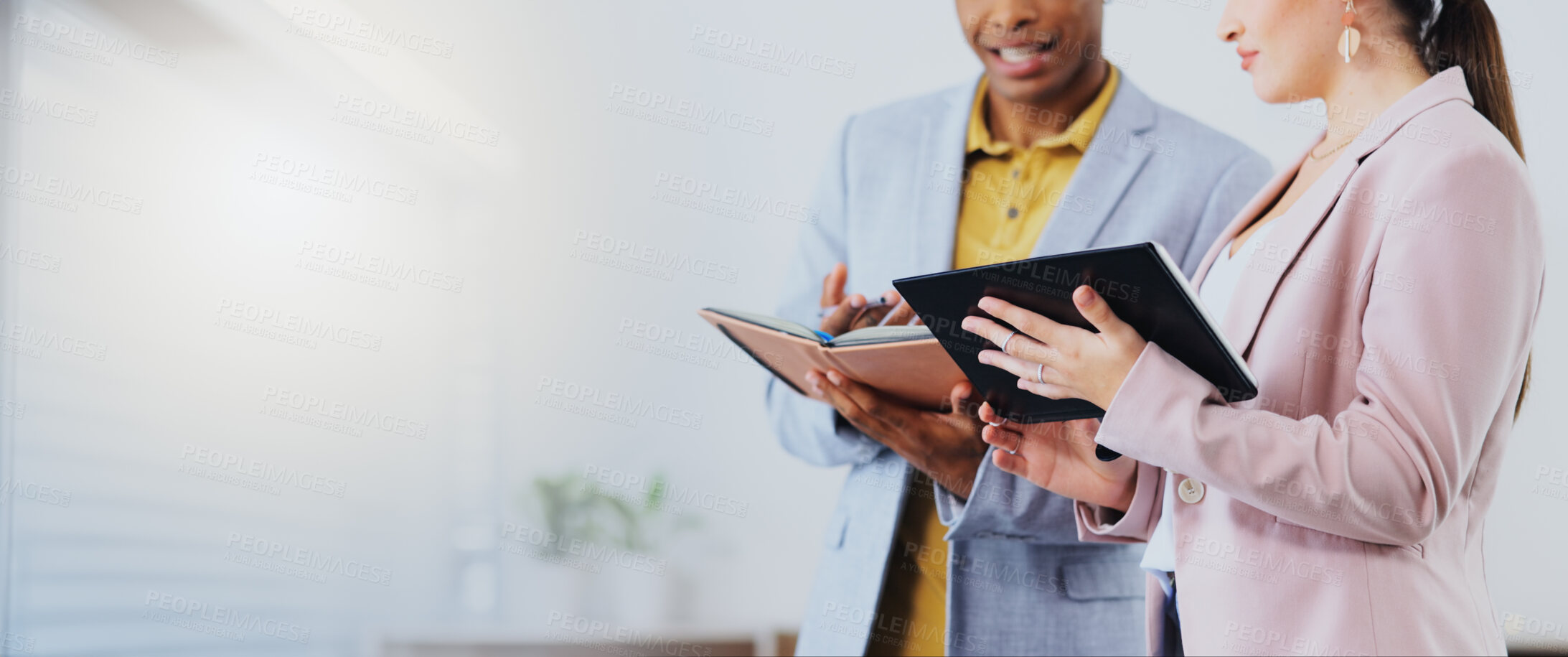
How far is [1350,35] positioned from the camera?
1115 mm

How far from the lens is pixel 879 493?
1.67 m

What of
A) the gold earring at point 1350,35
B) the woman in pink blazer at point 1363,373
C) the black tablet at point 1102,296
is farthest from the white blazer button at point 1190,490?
the gold earring at point 1350,35

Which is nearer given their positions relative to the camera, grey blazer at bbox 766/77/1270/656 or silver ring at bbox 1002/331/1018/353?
silver ring at bbox 1002/331/1018/353

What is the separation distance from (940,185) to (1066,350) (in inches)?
31.5

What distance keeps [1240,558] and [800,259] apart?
111 cm

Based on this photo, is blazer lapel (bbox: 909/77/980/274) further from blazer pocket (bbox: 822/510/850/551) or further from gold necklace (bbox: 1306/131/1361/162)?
gold necklace (bbox: 1306/131/1361/162)

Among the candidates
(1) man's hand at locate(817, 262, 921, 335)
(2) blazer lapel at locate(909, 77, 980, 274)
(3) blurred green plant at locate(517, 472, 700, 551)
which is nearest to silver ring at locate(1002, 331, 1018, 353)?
(1) man's hand at locate(817, 262, 921, 335)

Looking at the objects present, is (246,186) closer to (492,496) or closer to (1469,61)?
(492,496)

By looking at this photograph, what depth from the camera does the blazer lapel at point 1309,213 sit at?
39.8 inches

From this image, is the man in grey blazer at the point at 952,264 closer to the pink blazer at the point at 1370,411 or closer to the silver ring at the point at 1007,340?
the silver ring at the point at 1007,340

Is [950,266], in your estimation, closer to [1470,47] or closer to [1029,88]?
[1029,88]

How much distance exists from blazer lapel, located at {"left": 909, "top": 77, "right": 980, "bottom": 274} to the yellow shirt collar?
0.02 m

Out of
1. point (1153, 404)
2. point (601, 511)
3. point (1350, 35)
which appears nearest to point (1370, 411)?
point (1153, 404)

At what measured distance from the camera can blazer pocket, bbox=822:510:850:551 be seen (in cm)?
172
